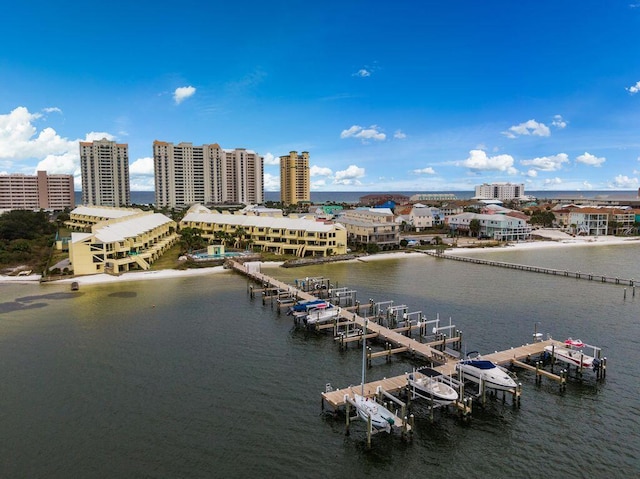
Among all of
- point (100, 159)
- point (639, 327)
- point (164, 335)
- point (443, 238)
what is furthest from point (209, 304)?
point (100, 159)

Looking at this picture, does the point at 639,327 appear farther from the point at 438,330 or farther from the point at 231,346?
the point at 231,346

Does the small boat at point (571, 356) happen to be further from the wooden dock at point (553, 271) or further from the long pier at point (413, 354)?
the wooden dock at point (553, 271)

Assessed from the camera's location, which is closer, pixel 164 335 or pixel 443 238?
pixel 164 335

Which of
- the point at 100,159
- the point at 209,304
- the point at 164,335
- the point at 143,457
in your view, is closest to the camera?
the point at 143,457

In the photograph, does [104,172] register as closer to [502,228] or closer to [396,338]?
[502,228]

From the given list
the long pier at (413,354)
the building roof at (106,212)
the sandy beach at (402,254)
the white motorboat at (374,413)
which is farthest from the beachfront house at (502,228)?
the white motorboat at (374,413)

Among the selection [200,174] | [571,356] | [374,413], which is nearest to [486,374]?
[571,356]
